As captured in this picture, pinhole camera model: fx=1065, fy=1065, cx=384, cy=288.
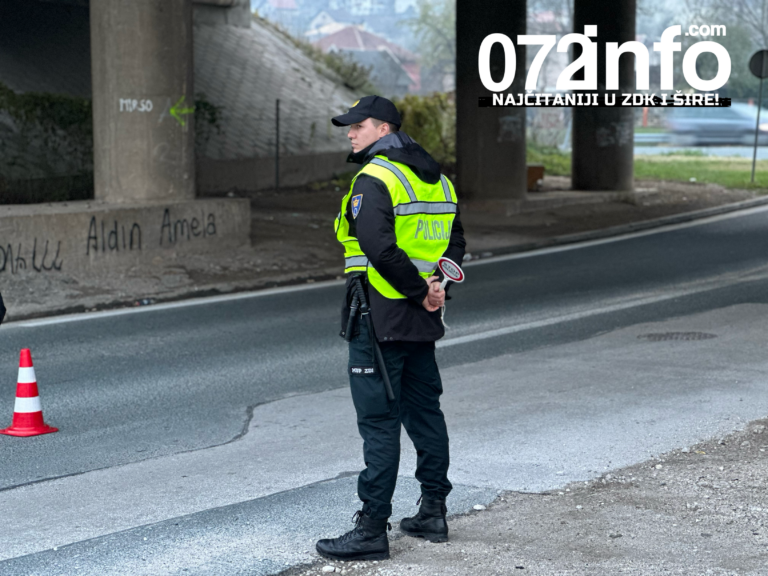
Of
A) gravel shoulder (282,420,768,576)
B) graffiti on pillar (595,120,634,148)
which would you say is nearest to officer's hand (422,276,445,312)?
gravel shoulder (282,420,768,576)

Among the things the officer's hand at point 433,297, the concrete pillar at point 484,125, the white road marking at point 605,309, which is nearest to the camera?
the officer's hand at point 433,297

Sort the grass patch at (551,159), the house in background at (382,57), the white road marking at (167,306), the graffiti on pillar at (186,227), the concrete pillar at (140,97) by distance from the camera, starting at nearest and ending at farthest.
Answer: the white road marking at (167,306) < the concrete pillar at (140,97) < the graffiti on pillar at (186,227) < the grass patch at (551,159) < the house in background at (382,57)

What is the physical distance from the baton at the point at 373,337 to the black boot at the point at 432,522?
0.59 metres

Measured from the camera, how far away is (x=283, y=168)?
2633cm

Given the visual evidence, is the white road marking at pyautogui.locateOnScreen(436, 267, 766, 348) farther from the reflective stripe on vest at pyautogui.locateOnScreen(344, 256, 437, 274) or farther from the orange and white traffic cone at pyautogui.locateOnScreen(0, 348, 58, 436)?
the reflective stripe on vest at pyautogui.locateOnScreen(344, 256, 437, 274)

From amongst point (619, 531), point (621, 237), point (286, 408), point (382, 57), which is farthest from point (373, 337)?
point (382, 57)

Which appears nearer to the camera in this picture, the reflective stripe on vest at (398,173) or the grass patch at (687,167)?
the reflective stripe on vest at (398,173)

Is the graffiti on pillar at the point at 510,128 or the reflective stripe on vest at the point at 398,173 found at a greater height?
the graffiti on pillar at the point at 510,128

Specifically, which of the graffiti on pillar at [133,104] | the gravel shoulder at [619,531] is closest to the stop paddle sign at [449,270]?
the gravel shoulder at [619,531]

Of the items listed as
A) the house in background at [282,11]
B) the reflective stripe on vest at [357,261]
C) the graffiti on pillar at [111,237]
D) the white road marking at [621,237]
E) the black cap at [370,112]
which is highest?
the house in background at [282,11]

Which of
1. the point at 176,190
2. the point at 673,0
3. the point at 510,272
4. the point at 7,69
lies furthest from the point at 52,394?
the point at 673,0

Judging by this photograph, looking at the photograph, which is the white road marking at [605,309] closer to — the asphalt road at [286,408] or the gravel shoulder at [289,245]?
the asphalt road at [286,408]

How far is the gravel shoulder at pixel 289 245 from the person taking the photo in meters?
12.5

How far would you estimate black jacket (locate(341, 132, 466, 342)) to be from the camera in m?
4.47
